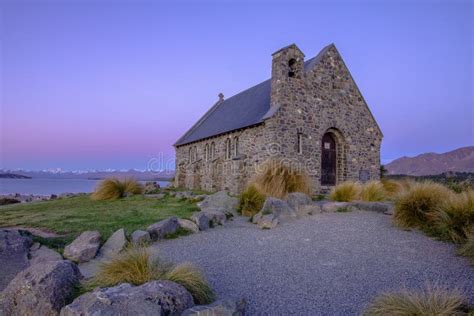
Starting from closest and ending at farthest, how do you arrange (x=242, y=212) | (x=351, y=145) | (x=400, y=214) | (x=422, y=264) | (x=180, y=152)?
(x=422, y=264)
(x=400, y=214)
(x=242, y=212)
(x=351, y=145)
(x=180, y=152)

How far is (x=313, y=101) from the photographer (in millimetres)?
17547

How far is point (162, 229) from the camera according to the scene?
8.14 m

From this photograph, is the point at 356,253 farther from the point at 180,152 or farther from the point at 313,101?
the point at 180,152

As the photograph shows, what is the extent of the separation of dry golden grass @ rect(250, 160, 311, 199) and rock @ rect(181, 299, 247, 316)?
24.5 feet

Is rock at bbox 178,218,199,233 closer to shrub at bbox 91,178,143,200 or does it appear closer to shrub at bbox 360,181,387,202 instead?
shrub at bbox 360,181,387,202

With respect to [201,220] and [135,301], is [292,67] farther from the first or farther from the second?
[135,301]

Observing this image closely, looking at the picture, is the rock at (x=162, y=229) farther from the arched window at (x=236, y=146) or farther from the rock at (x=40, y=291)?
the arched window at (x=236, y=146)

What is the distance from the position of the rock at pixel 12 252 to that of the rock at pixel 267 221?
17.5 ft

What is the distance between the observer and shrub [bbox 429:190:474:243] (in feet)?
22.1

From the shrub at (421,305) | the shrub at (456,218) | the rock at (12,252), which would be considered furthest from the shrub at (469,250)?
the rock at (12,252)

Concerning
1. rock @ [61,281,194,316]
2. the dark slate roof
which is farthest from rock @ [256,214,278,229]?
the dark slate roof

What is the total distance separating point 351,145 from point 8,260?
54.2 feet

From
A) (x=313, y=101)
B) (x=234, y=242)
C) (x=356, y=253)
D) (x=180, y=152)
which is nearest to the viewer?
(x=356, y=253)

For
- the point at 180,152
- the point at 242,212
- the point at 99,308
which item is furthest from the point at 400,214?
the point at 180,152
